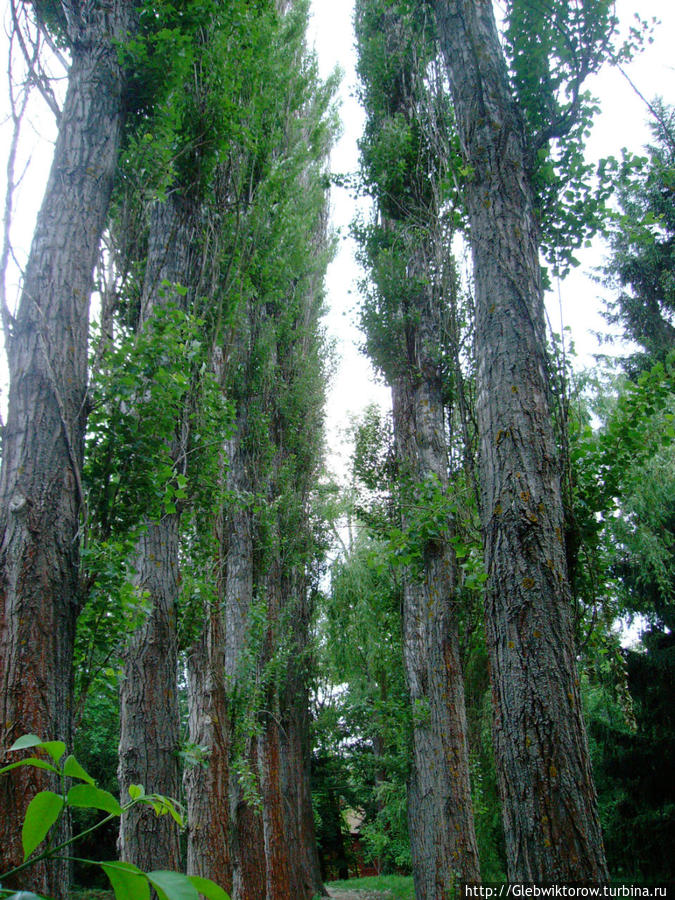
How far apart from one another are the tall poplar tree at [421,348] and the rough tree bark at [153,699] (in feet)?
7.32

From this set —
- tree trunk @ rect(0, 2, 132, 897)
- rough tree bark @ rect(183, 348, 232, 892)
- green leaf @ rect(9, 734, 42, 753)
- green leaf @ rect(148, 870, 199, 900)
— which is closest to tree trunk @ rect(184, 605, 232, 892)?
rough tree bark @ rect(183, 348, 232, 892)

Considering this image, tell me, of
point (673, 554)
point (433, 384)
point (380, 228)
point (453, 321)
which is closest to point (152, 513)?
point (453, 321)

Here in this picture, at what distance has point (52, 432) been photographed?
121 inches

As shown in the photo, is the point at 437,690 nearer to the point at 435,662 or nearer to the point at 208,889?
→ the point at 435,662

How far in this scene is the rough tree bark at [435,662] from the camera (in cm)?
656

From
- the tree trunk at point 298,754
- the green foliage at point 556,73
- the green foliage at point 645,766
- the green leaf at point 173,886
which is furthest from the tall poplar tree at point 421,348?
the green leaf at point 173,886

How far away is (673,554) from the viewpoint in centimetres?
1205

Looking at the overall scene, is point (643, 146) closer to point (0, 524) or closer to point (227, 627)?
point (227, 627)

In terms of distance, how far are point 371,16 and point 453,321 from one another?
18.5ft

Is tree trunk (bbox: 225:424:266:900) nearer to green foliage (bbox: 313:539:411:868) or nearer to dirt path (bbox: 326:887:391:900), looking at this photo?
green foliage (bbox: 313:539:411:868)

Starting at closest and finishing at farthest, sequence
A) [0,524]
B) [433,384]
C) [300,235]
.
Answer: [0,524] < [433,384] < [300,235]

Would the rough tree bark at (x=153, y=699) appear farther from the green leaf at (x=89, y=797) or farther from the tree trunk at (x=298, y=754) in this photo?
the tree trunk at (x=298, y=754)

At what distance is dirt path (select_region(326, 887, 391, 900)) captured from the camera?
1778cm

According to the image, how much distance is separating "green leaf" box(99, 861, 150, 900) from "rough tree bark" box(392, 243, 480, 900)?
17.4 ft
